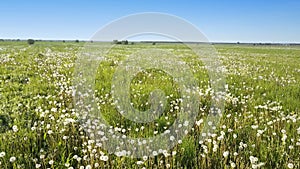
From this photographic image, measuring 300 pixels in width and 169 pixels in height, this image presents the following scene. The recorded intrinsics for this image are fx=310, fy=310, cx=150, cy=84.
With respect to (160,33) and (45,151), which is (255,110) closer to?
(160,33)

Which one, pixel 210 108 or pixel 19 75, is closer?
pixel 210 108

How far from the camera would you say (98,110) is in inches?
227

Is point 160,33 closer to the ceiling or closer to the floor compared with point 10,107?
closer to the ceiling

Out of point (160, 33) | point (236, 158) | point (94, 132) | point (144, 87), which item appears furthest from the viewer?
point (144, 87)

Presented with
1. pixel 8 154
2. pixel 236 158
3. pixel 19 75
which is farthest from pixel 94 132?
pixel 19 75

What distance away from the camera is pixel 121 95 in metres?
7.06

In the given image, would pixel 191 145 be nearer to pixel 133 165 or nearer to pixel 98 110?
pixel 133 165

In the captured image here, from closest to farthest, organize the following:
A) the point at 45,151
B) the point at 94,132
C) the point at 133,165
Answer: the point at 133,165 < the point at 45,151 < the point at 94,132

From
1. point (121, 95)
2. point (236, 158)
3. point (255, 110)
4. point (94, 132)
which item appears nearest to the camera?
point (236, 158)

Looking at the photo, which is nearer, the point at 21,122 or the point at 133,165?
the point at 133,165

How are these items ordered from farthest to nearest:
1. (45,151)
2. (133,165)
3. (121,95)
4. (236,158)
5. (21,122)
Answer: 1. (121,95)
2. (21,122)
3. (45,151)
4. (236,158)
5. (133,165)

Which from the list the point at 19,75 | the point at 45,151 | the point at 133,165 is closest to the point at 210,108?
the point at 133,165

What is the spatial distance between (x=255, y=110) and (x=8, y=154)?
14.6ft

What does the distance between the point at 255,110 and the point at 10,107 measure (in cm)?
478
